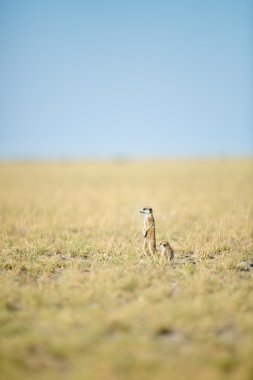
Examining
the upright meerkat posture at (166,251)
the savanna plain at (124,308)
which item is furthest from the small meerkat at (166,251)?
the savanna plain at (124,308)

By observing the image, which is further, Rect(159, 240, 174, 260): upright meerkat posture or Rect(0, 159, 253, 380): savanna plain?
Rect(159, 240, 174, 260): upright meerkat posture

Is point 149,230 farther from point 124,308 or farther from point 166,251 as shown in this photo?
point 124,308

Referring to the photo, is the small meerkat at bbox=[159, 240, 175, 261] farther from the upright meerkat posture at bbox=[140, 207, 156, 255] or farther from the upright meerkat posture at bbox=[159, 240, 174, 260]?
the upright meerkat posture at bbox=[140, 207, 156, 255]

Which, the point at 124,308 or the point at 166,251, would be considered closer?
the point at 124,308

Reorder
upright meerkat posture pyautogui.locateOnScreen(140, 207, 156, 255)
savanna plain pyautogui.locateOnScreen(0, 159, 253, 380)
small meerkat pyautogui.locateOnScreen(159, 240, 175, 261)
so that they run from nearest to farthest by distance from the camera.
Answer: savanna plain pyautogui.locateOnScreen(0, 159, 253, 380)
small meerkat pyautogui.locateOnScreen(159, 240, 175, 261)
upright meerkat posture pyautogui.locateOnScreen(140, 207, 156, 255)

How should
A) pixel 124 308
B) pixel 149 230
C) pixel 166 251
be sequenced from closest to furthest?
pixel 124 308 < pixel 166 251 < pixel 149 230

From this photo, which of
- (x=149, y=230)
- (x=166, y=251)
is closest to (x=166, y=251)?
(x=166, y=251)

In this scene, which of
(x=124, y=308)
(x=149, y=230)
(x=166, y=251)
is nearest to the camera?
(x=124, y=308)

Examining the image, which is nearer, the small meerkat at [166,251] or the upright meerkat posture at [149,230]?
the small meerkat at [166,251]

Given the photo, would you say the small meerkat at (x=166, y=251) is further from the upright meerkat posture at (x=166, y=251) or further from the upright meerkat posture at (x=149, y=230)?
the upright meerkat posture at (x=149, y=230)

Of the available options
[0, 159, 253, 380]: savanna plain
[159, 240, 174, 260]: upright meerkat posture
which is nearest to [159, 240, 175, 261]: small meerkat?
[159, 240, 174, 260]: upright meerkat posture

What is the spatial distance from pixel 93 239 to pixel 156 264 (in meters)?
2.85

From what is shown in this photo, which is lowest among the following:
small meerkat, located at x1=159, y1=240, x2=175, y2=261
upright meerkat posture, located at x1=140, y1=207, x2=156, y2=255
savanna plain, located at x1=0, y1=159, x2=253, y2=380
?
savanna plain, located at x1=0, y1=159, x2=253, y2=380

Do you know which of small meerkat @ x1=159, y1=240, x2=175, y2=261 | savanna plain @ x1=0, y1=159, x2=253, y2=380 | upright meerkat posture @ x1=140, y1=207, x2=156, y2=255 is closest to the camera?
savanna plain @ x1=0, y1=159, x2=253, y2=380
